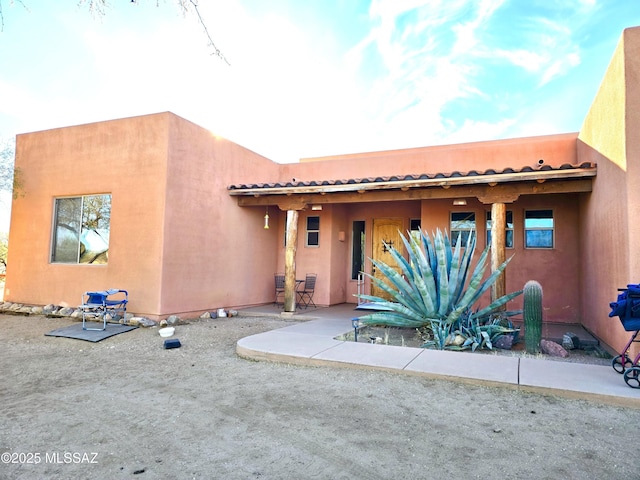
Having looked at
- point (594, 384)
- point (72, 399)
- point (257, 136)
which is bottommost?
point (72, 399)

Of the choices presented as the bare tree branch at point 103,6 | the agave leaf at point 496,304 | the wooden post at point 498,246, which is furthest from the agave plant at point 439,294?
the bare tree branch at point 103,6

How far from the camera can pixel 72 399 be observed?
394 cm

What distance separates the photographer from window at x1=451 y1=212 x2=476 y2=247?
9.32 m

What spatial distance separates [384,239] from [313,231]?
196 cm

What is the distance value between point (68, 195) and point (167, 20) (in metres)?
7.12

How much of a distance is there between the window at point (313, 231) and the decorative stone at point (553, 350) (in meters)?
6.30

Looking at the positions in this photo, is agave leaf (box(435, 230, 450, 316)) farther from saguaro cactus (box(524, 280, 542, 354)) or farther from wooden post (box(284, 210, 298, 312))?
wooden post (box(284, 210, 298, 312))

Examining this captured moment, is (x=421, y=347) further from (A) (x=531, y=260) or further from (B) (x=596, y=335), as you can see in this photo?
(A) (x=531, y=260)

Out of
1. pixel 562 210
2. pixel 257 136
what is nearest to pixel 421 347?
pixel 562 210

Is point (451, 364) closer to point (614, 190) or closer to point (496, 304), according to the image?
point (496, 304)

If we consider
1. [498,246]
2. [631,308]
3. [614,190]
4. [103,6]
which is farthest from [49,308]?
[614,190]

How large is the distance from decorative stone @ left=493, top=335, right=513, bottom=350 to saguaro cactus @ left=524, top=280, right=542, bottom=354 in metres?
0.33

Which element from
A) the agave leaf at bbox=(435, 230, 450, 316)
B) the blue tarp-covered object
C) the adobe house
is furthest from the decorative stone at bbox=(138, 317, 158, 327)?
the blue tarp-covered object

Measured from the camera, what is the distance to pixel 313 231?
11094mm
